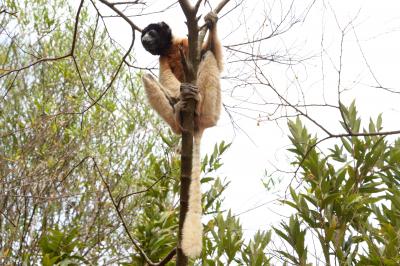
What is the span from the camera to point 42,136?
32.5 feet

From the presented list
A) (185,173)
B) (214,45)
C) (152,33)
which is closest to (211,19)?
(214,45)

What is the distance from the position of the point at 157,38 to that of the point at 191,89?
95.2 inches

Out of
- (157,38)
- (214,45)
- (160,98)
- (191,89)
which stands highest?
(157,38)

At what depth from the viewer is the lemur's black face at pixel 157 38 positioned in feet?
23.4

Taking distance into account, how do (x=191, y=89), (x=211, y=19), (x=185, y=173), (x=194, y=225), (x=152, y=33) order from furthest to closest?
(x=152, y=33)
(x=211, y=19)
(x=191, y=89)
(x=194, y=225)
(x=185, y=173)

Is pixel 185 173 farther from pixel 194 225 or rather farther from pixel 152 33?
pixel 152 33

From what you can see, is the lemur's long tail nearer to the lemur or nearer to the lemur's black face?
the lemur

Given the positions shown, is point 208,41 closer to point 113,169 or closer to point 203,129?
point 203,129

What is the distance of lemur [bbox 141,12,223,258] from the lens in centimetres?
504

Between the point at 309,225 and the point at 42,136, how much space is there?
5.41 m

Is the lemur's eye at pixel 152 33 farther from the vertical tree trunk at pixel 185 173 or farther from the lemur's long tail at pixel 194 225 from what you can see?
the vertical tree trunk at pixel 185 173

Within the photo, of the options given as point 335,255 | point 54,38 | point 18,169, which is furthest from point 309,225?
point 54,38

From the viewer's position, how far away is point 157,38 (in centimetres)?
722

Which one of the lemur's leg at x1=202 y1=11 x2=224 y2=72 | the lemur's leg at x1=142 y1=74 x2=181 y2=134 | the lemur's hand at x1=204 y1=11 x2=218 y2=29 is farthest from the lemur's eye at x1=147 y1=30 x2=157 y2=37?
the lemur's hand at x1=204 y1=11 x2=218 y2=29
